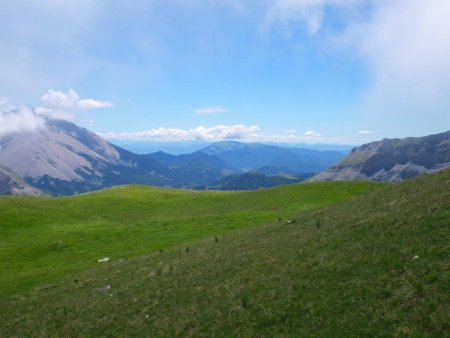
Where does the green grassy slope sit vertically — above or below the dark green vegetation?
below

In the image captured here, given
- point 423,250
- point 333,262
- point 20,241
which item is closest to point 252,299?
point 333,262

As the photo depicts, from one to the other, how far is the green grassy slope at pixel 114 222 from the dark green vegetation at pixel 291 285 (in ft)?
32.1

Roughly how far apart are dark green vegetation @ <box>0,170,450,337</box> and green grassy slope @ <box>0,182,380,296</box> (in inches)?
386

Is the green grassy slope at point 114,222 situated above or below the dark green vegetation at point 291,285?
below

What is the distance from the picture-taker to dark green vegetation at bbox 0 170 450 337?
17.6 meters

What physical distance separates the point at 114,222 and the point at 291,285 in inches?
2242

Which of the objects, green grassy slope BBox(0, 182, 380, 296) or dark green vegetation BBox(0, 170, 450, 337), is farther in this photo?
green grassy slope BBox(0, 182, 380, 296)

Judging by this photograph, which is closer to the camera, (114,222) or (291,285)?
(291,285)

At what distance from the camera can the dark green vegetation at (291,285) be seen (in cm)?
1756

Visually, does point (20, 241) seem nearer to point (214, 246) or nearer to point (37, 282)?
point (37, 282)

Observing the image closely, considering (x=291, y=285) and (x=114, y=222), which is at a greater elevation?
(x=291, y=285)

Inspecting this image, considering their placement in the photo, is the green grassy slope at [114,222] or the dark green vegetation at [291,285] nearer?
the dark green vegetation at [291,285]

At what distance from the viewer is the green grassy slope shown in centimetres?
4788

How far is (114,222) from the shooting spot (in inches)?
2911
